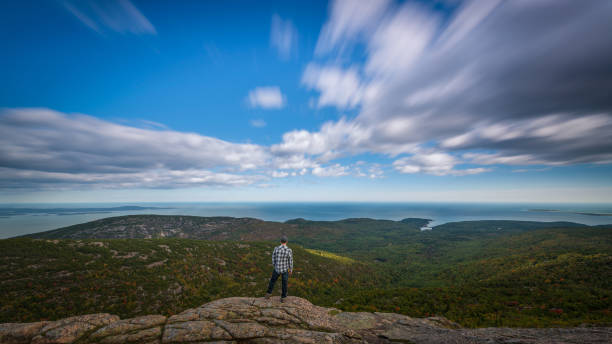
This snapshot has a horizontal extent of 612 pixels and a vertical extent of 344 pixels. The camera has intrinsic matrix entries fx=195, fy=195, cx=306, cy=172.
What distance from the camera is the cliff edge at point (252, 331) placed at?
9.77 m

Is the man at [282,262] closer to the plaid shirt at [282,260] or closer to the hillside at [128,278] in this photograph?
the plaid shirt at [282,260]

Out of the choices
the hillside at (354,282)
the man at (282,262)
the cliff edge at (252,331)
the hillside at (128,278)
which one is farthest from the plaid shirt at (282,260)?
the hillside at (128,278)

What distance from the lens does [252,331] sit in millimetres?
10398

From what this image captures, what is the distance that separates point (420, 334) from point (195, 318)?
13913 mm

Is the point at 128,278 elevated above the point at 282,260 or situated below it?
below

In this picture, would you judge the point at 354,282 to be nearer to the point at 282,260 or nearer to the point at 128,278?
the point at 128,278

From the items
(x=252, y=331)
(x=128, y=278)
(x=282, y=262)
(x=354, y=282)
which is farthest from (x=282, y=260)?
(x=354, y=282)

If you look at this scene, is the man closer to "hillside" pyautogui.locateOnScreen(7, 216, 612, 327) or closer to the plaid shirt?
the plaid shirt

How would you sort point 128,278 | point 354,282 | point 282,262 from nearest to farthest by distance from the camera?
point 282,262, point 128,278, point 354,282

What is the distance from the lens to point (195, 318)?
12.2m

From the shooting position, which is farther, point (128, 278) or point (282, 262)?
point (128, 278)

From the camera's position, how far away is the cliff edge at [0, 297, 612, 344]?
32.0 feet

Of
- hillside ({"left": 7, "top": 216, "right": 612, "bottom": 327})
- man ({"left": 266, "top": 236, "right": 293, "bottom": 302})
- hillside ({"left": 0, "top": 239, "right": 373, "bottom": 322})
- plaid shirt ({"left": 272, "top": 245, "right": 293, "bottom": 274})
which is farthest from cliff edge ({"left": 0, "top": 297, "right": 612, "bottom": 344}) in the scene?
hillside ({"left": 0, "top": 239, "right": 373, "bottom": 322})

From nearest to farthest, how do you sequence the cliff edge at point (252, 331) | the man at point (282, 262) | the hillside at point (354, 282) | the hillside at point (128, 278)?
1. the cliff edge at point (252, 331)
2. the man at point (282, 262)
3. the hillside at point (354, 282)
4. the hillside at point (128, 278)
